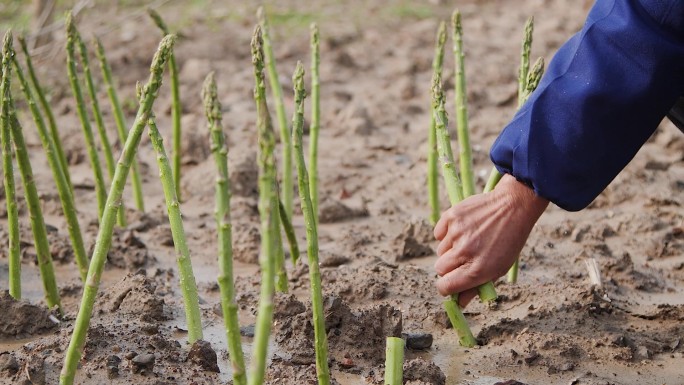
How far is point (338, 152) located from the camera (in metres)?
4.09

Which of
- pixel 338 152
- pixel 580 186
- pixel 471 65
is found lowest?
pixel 580 186

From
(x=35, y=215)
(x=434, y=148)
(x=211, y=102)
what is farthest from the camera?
(x=434, y=148)

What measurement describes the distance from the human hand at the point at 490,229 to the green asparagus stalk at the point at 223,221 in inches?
23.2

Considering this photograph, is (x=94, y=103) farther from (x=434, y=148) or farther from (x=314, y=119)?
(x=434, y=148)

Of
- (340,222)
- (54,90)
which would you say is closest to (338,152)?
(340,222)

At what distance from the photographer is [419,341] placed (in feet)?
7.95

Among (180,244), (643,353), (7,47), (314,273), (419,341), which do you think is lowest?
(643,353)

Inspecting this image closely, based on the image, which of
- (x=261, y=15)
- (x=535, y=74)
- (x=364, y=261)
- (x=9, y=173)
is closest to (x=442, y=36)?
(x=535, y=74)

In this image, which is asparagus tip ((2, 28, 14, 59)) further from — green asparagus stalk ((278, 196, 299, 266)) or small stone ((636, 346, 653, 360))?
small stone ((636, 346, 653, 360))

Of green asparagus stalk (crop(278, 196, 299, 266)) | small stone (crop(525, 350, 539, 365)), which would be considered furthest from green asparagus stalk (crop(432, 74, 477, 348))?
green asparagus stalk (crop(278, 196, 299, 266))

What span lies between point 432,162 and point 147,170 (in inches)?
52.8

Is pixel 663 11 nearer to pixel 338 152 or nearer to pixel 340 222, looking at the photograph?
pixel 340 222

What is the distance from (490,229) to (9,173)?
3.84ft

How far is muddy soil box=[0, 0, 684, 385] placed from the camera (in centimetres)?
230
